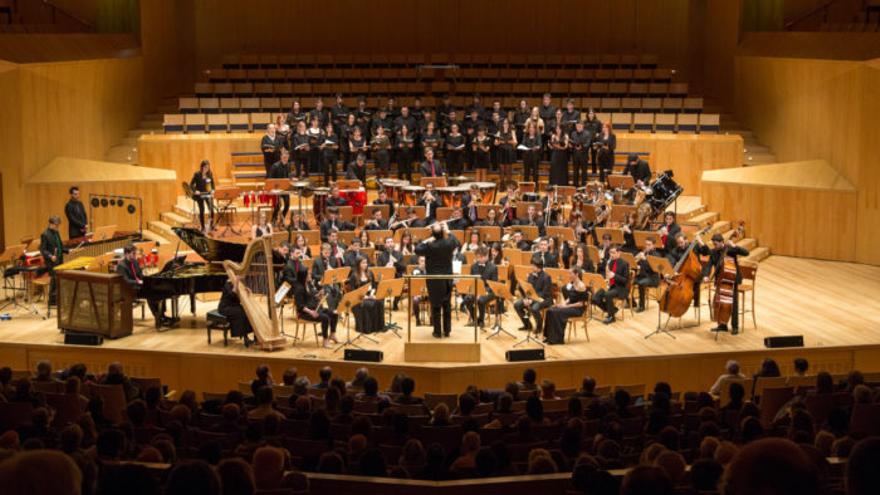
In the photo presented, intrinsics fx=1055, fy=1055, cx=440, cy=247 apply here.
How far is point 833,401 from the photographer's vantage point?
790cm

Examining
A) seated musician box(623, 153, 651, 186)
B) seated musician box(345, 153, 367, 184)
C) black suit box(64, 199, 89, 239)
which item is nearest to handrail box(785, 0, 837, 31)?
seated musician box(623, 153, 651, 186)

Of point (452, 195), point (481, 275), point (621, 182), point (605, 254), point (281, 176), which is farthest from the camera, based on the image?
point (621, 182)

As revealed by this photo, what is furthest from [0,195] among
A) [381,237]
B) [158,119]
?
[381,237]

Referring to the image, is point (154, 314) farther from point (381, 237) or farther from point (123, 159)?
point (123, 159)

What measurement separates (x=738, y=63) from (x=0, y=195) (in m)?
13.8

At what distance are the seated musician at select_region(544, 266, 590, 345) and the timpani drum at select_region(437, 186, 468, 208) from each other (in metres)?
4.07

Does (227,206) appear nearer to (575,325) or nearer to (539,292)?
(539,292)

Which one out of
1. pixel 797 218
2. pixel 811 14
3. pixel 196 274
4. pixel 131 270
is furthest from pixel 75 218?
pixel 811 14

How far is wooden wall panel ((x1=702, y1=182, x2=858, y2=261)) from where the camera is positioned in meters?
16.1

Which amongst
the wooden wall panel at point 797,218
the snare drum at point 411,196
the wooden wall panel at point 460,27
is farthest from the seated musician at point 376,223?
the wooden wall panel at point 460,27

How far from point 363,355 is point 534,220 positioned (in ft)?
15.0

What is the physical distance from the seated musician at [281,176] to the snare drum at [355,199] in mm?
924

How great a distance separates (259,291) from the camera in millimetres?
11219

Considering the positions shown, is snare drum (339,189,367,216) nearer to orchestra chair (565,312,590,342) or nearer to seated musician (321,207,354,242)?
seated musician (321,207,354,242)
